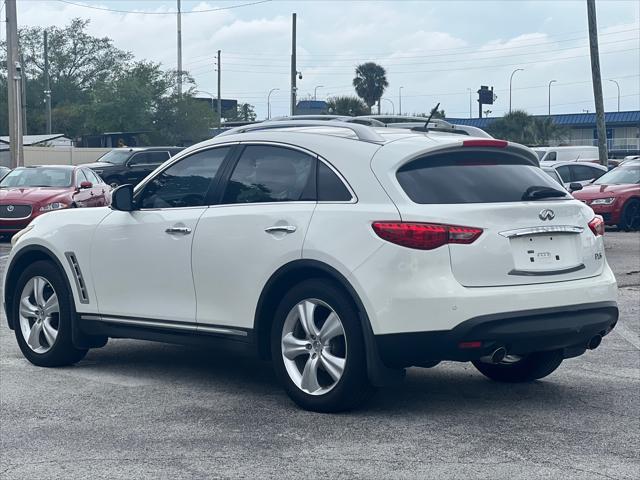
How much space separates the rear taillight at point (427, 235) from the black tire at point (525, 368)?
1319 millimetres

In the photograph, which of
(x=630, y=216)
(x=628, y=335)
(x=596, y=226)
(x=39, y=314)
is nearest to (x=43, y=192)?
(x=630, y=216)

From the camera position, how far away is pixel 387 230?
6.12 meters

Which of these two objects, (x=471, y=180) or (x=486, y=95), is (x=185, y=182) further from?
(x=486, y=95)

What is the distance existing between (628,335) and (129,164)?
108 feet

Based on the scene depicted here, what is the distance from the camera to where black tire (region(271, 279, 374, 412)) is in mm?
6168

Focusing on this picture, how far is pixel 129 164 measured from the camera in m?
41.0

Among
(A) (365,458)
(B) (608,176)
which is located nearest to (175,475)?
(A) (365,458)

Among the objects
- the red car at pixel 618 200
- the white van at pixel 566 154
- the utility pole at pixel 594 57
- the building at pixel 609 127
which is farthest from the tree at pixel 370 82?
the red car at pixel 618 200

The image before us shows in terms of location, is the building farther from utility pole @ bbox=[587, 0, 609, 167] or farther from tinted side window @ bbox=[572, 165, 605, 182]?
tinted side window @ bbox=[572, 165, 605, 182]

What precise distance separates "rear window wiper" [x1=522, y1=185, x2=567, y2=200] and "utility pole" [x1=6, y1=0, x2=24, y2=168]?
2941 centimetres

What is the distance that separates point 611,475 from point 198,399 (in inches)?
107

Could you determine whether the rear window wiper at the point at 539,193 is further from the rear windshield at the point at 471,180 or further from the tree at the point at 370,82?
the tree at the point at 370,82

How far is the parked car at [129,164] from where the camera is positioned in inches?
1575

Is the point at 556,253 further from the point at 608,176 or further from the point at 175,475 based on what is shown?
the point at 608,176
